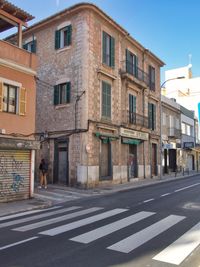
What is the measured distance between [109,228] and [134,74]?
19.0 m

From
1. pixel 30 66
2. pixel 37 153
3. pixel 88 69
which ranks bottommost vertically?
pixel 37 153

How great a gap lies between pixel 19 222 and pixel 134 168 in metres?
16.8

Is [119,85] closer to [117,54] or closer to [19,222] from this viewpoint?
[117,54]

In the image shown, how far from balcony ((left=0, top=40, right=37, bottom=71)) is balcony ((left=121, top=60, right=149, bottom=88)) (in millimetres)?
9785

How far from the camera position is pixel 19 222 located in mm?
8641

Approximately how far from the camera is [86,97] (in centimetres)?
1886

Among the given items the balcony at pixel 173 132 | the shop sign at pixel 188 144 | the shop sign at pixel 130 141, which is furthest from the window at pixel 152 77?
the shop sign at pixel 188 144

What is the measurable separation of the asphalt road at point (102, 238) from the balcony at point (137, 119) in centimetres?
1396

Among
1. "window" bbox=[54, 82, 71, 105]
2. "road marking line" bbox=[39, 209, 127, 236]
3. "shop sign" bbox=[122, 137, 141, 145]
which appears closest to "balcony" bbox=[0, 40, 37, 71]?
"window" bbox=[54, 82, 71, 105]

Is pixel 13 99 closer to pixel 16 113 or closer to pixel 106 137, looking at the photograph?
pixel 16 113

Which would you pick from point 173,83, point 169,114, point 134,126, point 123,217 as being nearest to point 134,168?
point 134,126

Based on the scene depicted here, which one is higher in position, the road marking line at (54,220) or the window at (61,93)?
the window at (61,93)

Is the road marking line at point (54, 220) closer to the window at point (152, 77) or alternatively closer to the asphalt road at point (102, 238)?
the asphalt road at point (102, 238)

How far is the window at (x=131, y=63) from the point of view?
23.9m
